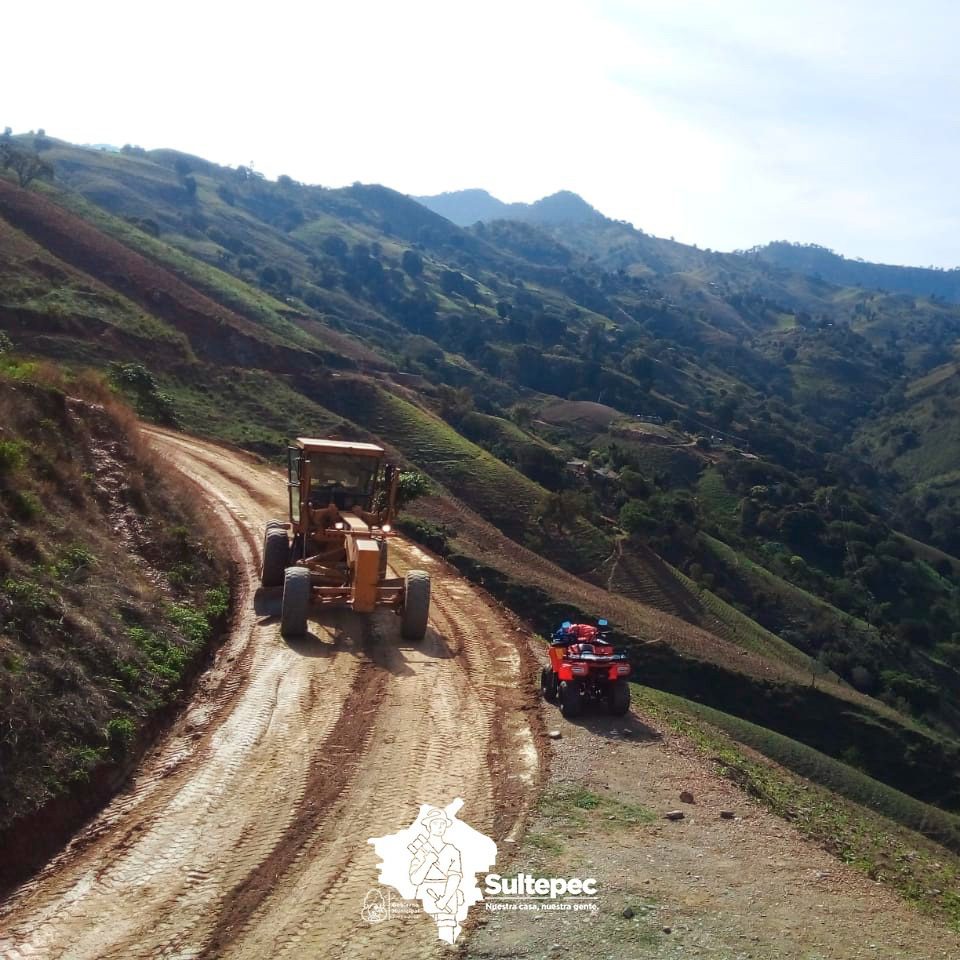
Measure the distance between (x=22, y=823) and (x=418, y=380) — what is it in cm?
6756

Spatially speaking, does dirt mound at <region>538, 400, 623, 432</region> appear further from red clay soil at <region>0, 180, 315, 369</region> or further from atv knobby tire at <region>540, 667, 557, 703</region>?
atv knobby tire at <region>540, 667, 557, 703</region>

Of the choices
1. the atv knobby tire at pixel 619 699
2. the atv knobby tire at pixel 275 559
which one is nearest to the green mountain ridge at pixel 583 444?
the atv knobby tire at pixel 275 559

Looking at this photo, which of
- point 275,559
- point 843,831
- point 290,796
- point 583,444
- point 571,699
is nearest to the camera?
point 290,796

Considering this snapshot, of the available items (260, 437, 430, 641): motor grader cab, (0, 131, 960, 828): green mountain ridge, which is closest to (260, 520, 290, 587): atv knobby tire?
(260, 437, 430, 641): motor grader cab

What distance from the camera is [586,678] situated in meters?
11.1

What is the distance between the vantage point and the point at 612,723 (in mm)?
11109

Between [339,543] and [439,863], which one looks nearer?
[439,863]

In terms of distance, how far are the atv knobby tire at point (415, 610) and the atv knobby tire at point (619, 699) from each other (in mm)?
3638

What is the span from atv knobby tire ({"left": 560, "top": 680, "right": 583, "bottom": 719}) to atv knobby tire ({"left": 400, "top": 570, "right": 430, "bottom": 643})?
3.24 meters

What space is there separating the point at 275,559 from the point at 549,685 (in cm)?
610

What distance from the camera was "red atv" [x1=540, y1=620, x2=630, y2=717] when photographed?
36.3ft

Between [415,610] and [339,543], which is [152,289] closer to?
[339,543]

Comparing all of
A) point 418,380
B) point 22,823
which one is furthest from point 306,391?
point 22,823

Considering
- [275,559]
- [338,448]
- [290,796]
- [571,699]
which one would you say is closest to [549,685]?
[571,699]
